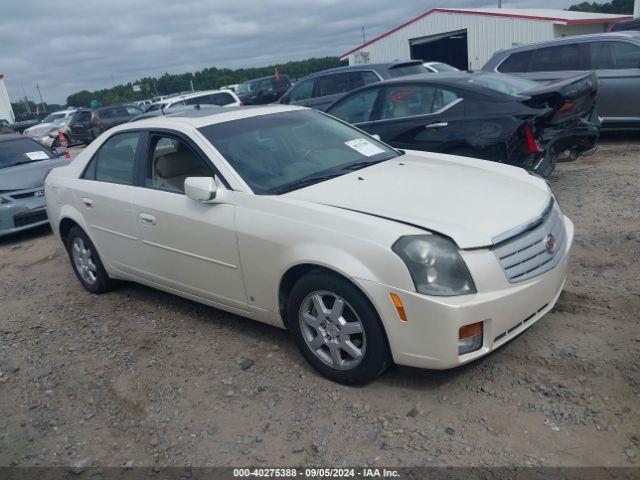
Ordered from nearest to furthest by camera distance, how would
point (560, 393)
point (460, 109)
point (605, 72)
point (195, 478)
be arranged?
1. point (195, 478)
2. point (560, 393)
3. point (460, 109)
4. point (605, 72)

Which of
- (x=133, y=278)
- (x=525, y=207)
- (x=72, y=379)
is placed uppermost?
(x=525, y=207)

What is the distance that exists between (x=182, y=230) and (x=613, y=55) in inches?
316

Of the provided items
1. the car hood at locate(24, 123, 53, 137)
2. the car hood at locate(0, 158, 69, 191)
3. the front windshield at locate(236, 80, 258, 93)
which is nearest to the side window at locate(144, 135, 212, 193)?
the car hood at locate(0, 158, 69, 191)

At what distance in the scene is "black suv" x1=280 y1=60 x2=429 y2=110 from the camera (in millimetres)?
11570

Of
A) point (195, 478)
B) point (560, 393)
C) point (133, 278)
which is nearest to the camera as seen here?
point (195, 478)

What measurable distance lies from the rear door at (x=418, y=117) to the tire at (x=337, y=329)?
140 inches

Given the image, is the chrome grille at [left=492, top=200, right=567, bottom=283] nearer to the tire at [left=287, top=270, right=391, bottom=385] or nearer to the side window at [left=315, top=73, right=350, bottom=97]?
the tire at [left=287, top=270, right=391, bottom=385]

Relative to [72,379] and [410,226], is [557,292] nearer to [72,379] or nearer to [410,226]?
[410,226]

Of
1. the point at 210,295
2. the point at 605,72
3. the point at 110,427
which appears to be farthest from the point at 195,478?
the point at 605,72

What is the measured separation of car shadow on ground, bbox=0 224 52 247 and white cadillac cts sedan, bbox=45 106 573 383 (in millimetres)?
3874

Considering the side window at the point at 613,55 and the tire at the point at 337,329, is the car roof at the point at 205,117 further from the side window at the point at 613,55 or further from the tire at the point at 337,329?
the side window at the point at 613,55

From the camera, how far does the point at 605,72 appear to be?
9.05 meters

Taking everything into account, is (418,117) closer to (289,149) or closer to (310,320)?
(289,149)

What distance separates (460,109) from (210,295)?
3.67 m
